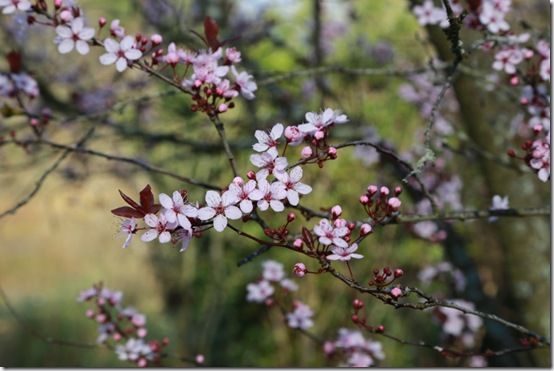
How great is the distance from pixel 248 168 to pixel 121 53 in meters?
3.33

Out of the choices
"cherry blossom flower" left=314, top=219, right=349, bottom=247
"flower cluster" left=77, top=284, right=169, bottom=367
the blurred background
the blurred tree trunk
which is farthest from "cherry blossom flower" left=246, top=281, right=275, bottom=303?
the blurred tree trunk

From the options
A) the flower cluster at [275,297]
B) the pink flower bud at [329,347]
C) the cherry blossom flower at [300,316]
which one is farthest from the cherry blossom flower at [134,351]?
the pink flower bud at [329,347]

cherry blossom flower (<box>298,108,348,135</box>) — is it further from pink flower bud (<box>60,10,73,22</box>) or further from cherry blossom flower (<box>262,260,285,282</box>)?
cherry blossom flower (<box>262,260,285,282</box>)

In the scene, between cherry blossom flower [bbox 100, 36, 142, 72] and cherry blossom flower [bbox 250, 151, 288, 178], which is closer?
cherry blossom flower [bbox 250, 151, 288, 178]

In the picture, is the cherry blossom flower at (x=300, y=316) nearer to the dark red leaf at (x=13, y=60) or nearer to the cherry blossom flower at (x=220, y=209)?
the cherry blossom flower at (x=220, y=209)

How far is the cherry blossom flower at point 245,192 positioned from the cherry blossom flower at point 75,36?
725mm

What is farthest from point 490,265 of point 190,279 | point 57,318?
point 57,318

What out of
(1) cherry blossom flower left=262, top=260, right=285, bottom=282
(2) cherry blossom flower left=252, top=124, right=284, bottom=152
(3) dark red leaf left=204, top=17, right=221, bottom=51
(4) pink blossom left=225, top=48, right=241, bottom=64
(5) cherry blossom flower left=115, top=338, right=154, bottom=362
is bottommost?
(5) cherry blossom flower left=115, top=338, right=154, bottom=362

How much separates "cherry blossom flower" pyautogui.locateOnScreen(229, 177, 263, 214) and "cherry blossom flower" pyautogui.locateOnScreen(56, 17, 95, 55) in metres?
0.72

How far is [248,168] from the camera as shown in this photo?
5.08 metres

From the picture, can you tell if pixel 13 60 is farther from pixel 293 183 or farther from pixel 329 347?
pixel 329 347

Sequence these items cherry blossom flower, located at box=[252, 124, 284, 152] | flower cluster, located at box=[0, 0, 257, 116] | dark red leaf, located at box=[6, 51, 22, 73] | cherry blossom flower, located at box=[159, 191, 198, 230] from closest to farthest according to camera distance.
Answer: cherry blossom flower, located at box=[159, 191, 198, 230]
cherry blossom flower, located at box=[252, 124, 284, 152]
flower cluster, located at box=[0, 0, 257, 116]
dark red leaf, located at box=[6, 51, 22, 73]

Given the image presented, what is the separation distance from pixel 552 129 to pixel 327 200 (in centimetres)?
329

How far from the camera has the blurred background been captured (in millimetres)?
3471
